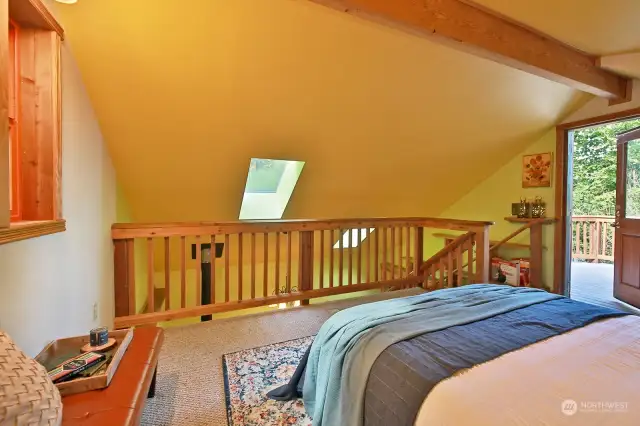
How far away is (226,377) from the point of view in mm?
1923

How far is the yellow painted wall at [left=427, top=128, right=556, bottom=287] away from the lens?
4156mm

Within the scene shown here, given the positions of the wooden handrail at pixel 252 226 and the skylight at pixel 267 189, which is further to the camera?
the skylight at pixel 267 189

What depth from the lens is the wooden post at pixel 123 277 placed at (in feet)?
8.25

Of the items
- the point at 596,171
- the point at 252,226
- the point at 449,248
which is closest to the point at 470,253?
the point at 449,248

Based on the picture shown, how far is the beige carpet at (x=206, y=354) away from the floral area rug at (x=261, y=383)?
0.20 feet

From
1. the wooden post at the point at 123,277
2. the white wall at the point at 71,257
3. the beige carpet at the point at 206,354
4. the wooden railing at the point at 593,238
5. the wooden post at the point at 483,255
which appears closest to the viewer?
the white wall at the point at 71,257

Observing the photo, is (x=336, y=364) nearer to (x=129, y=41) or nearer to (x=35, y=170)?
(x=35, y=170)

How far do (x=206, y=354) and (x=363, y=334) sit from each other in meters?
1.38

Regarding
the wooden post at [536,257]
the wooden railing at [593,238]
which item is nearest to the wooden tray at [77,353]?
the wooden post at [536,257]

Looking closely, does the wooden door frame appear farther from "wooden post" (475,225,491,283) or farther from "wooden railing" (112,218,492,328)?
"wooden post" (475,225,491,283)

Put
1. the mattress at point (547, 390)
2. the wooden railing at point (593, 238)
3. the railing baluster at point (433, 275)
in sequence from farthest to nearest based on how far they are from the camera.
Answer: the wooden railing at point (593, 238) < the railing baluster at point (433, 275) < the mattress at point (547, 390)

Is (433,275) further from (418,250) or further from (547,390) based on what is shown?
(547,390)

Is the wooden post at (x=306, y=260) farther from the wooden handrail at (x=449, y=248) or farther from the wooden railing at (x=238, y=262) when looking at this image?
the wooden handrail at (x=449, y=248)

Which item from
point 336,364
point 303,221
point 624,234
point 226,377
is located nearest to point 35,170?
point 226,377
